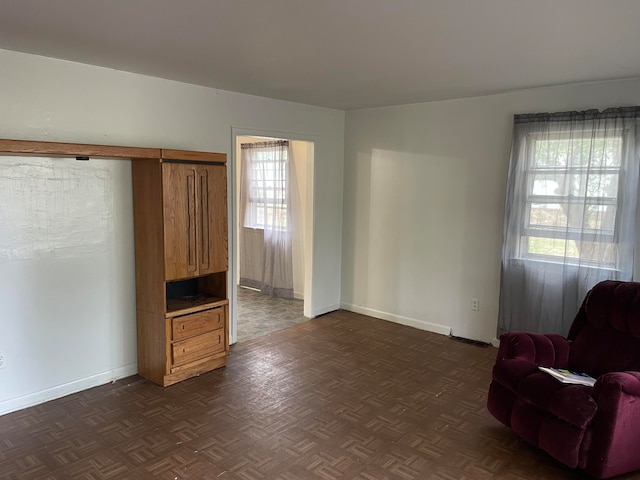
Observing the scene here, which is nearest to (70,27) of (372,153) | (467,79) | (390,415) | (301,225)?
(467,79)

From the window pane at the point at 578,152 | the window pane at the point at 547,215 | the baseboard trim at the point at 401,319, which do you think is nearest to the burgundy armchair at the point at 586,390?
the window pane at the point at 547,215

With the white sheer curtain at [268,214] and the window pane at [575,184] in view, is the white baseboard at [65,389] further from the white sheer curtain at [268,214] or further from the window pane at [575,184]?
the window pane at [575,184]

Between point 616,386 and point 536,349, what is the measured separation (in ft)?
2.10

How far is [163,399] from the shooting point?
331 cm

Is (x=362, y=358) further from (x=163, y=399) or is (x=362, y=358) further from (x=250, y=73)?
A: (x=250, y=73)

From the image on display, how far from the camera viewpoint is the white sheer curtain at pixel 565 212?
138 inches

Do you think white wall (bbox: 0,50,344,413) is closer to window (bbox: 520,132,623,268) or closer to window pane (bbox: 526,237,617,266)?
window (bbox: 520,132,623,268)

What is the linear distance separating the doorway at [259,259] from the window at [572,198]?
2.30 m

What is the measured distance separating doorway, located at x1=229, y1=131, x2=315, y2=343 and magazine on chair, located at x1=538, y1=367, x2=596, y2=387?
276 cm

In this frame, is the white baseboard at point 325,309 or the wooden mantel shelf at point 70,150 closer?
the wooden mantel shelf at point 70,150

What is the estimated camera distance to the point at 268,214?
247 inches

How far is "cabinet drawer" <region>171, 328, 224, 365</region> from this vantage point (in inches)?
139

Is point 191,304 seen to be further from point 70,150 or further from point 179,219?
point 70,150

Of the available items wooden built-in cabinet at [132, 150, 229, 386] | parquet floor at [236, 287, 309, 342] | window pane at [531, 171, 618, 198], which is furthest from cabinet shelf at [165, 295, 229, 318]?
window pane at [531, 171, 618, 198]
